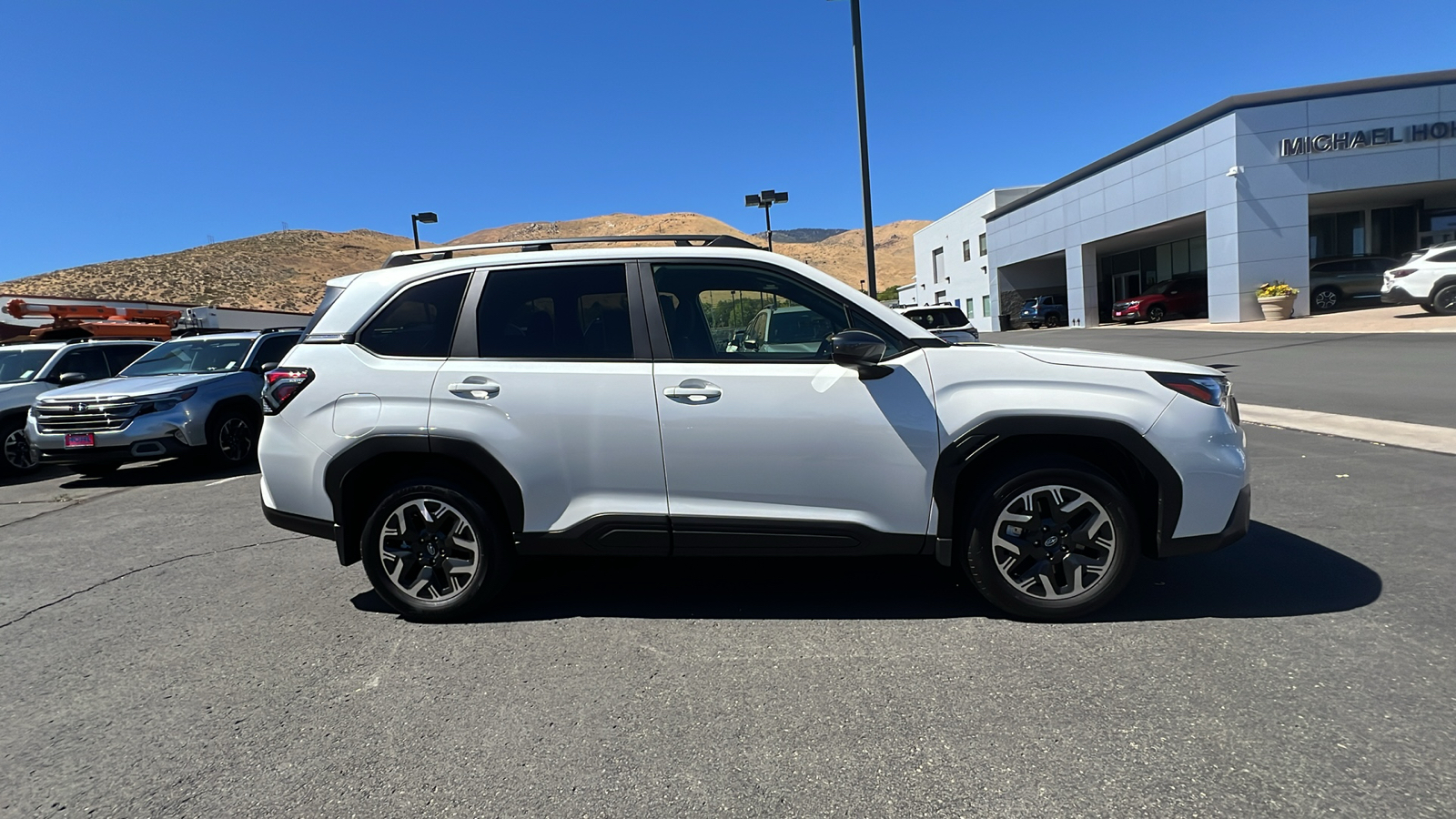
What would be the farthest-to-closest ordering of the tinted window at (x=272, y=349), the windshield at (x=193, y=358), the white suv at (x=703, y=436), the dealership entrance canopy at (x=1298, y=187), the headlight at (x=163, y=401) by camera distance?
the dealership entrance canopy at (x=1298, y=187) < the tinted window at (x=272, y=349) < the windshield at (x=193, y=358) < the headlight at (x=163, y=401) < the white suv at (x=703, y=436)

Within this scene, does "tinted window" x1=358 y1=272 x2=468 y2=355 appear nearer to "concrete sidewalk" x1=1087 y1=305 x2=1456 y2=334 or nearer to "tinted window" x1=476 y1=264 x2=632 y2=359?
"tinted window" x1=476 y1=264 x2=632 y2=359

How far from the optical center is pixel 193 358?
412 inches

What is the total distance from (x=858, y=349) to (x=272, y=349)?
1025 cm

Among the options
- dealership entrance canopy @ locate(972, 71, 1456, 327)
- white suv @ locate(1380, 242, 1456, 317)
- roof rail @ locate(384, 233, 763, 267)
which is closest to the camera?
roof rail @ locate(384, 233, 763, 267)

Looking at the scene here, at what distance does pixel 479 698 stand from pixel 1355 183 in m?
31.7

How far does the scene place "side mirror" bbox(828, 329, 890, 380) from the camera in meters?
3.45

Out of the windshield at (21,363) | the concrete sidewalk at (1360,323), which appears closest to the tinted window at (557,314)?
the windshield at (21,363)

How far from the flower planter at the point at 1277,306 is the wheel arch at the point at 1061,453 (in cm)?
2724

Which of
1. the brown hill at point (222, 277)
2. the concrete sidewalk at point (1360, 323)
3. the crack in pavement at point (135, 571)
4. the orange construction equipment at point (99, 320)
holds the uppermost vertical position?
the brown hill at point (222, 277)

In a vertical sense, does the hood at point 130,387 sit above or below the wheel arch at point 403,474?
above

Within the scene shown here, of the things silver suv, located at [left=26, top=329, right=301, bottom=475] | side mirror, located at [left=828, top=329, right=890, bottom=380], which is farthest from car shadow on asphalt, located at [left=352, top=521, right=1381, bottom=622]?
silver suv, located at [left=26, top=329, right=301, bottom=475]

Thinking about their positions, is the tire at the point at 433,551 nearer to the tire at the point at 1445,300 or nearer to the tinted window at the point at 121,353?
the tinted window at the point at 121,353

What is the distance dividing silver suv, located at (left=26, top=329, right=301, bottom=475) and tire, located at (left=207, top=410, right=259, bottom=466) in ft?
0.04

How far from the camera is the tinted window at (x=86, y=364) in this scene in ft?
37.7
